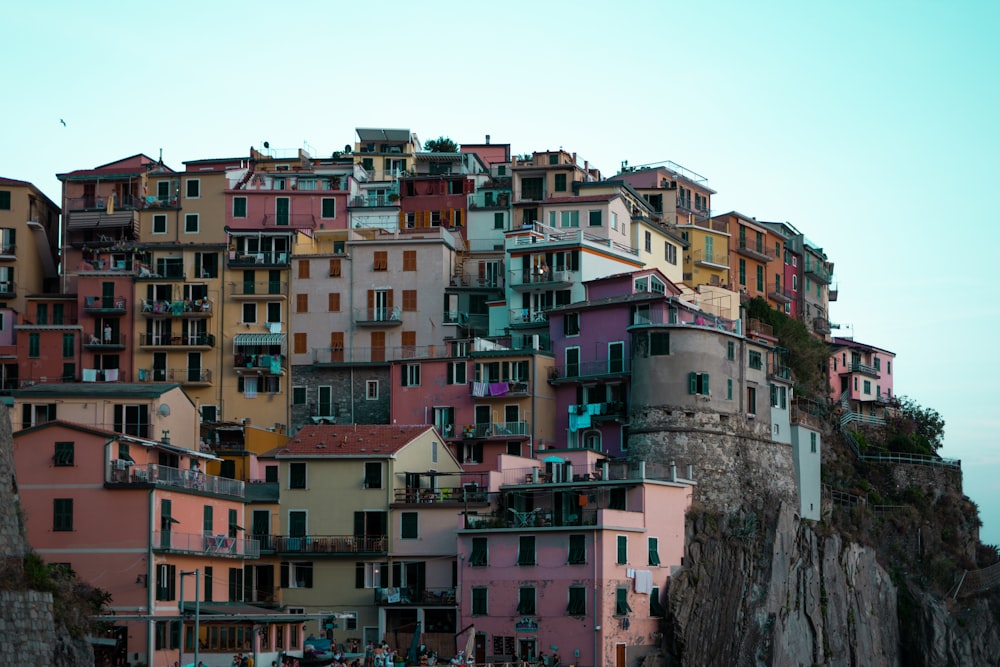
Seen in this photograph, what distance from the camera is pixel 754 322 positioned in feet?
309

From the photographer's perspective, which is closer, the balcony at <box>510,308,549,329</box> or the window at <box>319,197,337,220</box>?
the balcony at <box>510,308,549,329</box>

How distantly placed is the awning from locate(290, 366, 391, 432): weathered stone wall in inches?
76.9

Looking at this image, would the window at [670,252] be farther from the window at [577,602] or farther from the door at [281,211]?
the window at [577,602]

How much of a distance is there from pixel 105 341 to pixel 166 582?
3001 centimetres

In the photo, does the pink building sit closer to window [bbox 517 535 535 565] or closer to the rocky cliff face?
window [bbox 517 535 535 565]

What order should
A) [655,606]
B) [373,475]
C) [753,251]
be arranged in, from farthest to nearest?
[753,251], [373,475], [655,606]

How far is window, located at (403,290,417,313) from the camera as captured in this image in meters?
93.5

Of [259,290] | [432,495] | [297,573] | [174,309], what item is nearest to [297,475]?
[297,573]

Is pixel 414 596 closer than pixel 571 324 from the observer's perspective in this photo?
Yes

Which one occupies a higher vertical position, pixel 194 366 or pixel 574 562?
pixel 194 366

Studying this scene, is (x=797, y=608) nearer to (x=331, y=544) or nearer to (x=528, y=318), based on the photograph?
(x=528, y=318)

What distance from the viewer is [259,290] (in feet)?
310

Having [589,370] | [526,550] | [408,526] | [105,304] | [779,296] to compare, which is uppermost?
[779,296]

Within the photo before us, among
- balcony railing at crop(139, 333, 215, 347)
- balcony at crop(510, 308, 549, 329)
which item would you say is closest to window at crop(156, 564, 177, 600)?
balcony railing at crop(139, 333, 215, 347)
